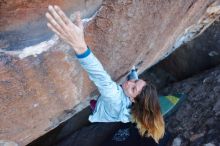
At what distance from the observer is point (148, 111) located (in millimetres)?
2084

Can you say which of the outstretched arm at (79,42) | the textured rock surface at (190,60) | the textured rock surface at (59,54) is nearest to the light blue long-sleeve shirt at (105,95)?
the outstretched arm at (79,42)

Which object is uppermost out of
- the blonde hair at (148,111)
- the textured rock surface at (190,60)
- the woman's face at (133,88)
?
the woman's face at (133,88)

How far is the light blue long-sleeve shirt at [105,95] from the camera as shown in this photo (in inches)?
66.2

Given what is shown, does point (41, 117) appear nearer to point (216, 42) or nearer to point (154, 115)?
point (154, 115)

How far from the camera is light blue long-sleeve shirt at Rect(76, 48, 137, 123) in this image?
168 centimetres

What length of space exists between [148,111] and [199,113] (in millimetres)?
936

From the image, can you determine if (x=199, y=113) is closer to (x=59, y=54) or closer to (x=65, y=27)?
(x=59, y=54)

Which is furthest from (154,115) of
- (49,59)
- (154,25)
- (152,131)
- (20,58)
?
(20,58)

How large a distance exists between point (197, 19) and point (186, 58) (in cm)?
83

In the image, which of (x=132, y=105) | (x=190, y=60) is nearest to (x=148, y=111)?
(x=132, y=105)

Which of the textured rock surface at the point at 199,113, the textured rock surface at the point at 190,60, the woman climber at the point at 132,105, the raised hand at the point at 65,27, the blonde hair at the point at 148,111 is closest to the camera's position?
the raised hand at the point at 65,27

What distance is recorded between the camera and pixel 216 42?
3.13m

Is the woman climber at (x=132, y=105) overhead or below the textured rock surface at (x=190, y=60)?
overhead

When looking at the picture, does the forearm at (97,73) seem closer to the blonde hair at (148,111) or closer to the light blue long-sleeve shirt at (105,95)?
the light blue long-sleeve shirt at (105,95)
